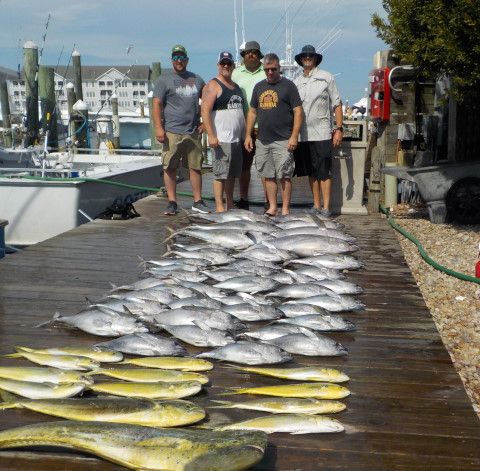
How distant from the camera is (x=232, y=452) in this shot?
2.96m

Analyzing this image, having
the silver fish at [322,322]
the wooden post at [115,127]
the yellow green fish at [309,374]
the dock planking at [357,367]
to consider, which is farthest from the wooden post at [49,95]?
the yellow green fish at [309,374]

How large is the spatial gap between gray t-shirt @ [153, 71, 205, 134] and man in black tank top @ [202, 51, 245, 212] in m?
0.28

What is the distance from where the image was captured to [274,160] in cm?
904

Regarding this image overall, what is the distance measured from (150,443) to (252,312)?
2247mm

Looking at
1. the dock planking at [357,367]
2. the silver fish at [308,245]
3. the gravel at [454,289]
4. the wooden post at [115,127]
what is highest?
the wooden post at [115,127]

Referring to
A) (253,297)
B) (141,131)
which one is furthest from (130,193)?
(141,131)

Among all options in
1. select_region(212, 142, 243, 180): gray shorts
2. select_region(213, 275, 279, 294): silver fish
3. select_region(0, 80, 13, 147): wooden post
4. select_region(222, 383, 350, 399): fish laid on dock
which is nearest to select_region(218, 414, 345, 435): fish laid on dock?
select_region(222, 383, 350, 399): fish laid on dock

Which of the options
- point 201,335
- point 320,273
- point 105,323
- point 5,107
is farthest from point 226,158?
point 5,107

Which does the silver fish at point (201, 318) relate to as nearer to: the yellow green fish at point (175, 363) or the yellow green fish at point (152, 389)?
the yellow green fish at point (175, 363)

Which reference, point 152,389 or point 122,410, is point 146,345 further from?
point 122,410

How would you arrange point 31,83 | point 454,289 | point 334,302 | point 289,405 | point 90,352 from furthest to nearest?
point 31,83, point 454,289, point 334,302, point 90,352, point 289,405

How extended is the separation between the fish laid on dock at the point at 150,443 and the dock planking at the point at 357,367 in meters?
0.08

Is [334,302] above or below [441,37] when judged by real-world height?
below

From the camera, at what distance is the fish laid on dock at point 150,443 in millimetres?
2938
